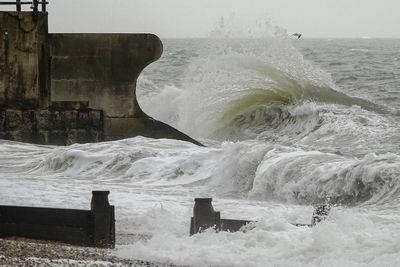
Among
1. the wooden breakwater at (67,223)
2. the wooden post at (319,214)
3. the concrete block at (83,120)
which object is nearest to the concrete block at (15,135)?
the concrete block at (83,120)

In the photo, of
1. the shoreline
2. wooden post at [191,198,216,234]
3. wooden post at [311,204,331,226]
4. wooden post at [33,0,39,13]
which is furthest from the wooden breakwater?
wooden post at [33,0,39,13]

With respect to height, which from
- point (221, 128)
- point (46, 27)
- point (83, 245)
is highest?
point (46, 27)

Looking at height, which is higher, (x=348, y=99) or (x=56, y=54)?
(x=56, y=54)

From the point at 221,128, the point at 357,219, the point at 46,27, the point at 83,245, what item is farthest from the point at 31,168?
the point at 221,128

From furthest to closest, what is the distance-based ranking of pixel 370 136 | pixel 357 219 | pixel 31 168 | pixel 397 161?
1. pixel 370 136
2. pixel 31 168
3. pixel 397 161
4. pixel 357 219

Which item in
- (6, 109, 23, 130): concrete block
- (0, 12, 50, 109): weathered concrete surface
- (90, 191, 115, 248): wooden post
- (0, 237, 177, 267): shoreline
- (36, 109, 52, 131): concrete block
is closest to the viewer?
(0, 237, 177, 267): shoreline

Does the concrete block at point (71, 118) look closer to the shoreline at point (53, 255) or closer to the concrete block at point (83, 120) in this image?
the concrete block at point (83, 120)

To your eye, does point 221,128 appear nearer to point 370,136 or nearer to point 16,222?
point 370,136

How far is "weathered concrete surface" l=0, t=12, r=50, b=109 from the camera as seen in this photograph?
13.9 meters

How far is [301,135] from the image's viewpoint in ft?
61.5

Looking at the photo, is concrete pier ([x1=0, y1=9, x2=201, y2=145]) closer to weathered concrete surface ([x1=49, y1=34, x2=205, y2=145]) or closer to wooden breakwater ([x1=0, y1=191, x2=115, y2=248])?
weathered concrete surface ([x1=49, y1=34, x2=205, y2=145])

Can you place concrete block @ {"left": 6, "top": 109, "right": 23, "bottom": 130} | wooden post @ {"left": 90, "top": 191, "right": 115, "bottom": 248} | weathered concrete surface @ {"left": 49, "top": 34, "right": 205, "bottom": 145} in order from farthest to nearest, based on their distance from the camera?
weathered concrete surface @ {"left": 49, "top": 34, "right": 205, "bottom": 145} → concrete block @ {"left": 6, "top": 109, "right": 23, "bottom": 130} → wooden post @ {"left": 90, "top": 191, "right": 115, "bottom": 248}

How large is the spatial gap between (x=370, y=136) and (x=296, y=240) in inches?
425

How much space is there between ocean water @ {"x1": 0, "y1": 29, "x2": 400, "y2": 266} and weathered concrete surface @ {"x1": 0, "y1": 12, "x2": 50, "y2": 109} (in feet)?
2.36
